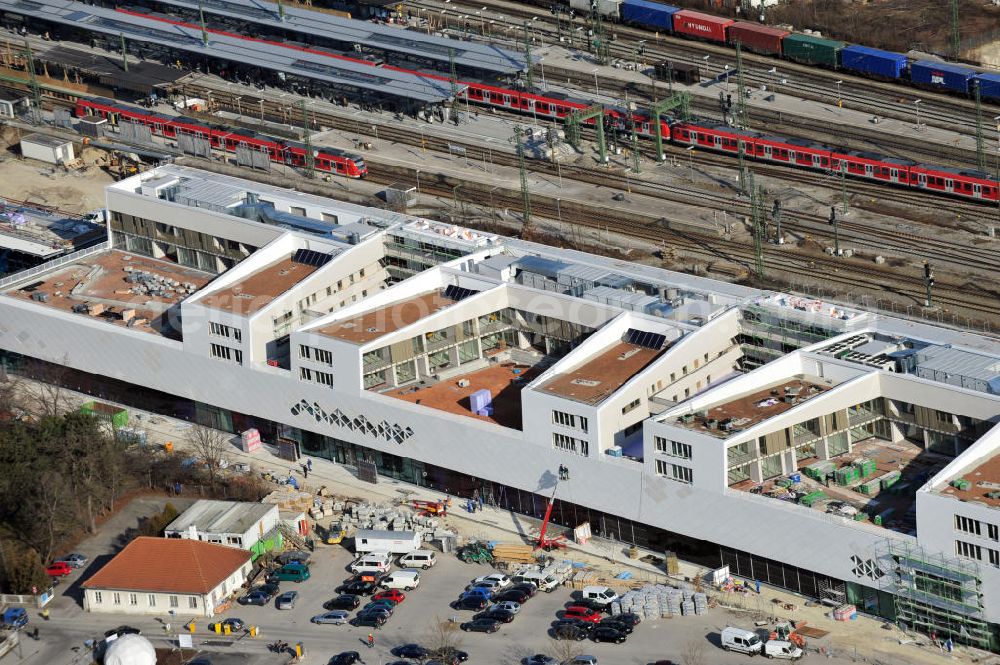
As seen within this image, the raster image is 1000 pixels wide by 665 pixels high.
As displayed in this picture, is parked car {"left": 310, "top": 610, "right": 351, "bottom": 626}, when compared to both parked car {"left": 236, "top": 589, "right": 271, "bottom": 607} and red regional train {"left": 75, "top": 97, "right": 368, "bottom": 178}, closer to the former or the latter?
parked car {"left": 236, "top": 589, "right": 271, "bottom": 607}

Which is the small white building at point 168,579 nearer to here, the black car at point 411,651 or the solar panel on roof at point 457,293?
the black car at point 411,651

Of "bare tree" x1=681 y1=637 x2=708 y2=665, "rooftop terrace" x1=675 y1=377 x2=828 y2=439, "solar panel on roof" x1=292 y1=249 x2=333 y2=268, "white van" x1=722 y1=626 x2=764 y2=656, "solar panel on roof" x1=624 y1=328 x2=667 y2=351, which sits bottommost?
"bare tree" x1=681 y1=637 x2=708 y2=665

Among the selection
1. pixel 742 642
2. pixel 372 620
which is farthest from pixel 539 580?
pixel 742 642

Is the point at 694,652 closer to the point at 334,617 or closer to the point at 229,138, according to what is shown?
the point at 334,617

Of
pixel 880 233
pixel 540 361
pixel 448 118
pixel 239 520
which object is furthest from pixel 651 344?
pixel 448 118

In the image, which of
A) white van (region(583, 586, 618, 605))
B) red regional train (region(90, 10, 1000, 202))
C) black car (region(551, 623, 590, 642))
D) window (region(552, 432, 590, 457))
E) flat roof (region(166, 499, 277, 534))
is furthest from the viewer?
red regional train (region(90, 10, 1000, 202))

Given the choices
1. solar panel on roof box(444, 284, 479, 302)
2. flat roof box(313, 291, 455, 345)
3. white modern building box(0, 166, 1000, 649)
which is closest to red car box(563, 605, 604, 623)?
white modern building box(0, 166, 1000, 649)

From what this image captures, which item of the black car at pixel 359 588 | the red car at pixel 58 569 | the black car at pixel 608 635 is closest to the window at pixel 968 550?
the black car at pixel 608 635
